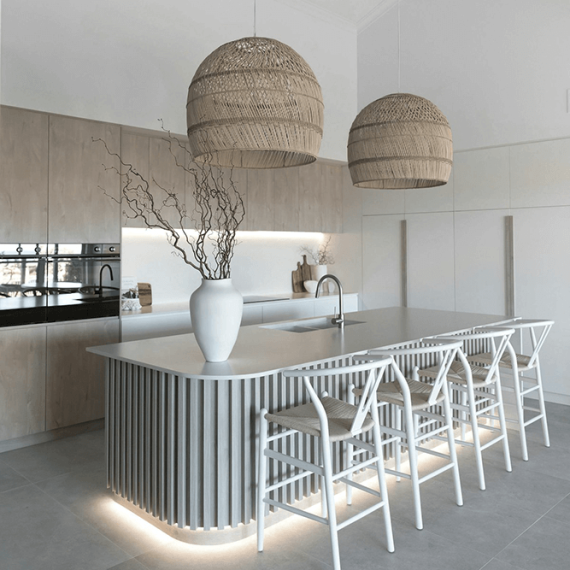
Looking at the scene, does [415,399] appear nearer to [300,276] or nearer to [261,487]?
[261,487]

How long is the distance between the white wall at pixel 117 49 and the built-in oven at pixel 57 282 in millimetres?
1031

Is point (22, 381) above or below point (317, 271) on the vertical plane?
below

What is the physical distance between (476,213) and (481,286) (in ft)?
2.49

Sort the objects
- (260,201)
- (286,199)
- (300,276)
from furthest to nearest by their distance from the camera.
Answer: (300,276) → (286,199) → (260,201)

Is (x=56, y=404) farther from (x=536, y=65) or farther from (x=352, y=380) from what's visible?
(x=536, y=65)

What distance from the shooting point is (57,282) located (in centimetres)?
413

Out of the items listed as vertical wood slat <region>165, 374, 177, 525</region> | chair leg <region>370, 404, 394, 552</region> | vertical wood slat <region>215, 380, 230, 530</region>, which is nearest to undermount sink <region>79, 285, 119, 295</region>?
vertical wood slat <region>165, 374, 177, 525</region>

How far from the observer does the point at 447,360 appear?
2939 mm

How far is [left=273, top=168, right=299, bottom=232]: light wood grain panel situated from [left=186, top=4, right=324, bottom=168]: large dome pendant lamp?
12.1 ft

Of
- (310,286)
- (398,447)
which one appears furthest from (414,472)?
(310,286)

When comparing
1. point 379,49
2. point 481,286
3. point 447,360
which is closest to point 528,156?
point 481,286

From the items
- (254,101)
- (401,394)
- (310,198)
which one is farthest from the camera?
(310,198)

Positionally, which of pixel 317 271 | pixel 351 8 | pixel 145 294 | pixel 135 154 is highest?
pixel 351 8

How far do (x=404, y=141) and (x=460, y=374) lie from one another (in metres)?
1.52
